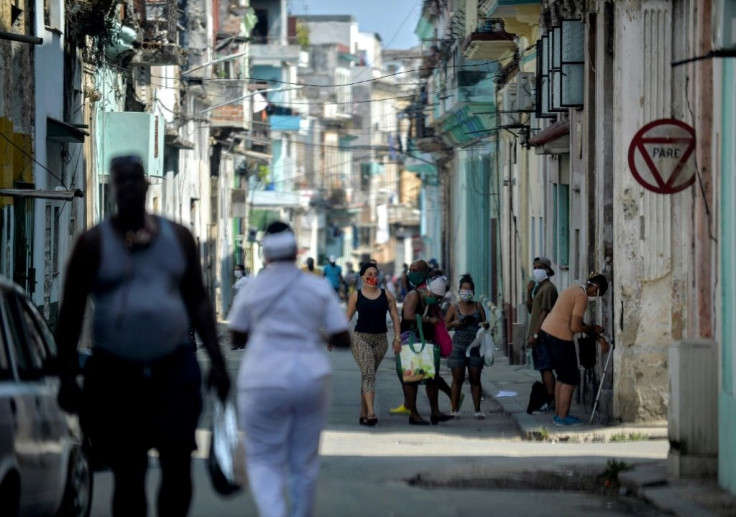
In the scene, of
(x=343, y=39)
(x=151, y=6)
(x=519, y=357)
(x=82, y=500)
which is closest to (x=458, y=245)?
(x=151, y=6)

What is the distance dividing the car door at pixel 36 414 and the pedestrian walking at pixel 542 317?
8.94m

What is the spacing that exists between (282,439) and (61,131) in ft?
50.2

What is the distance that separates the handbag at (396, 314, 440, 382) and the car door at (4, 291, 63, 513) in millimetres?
8165

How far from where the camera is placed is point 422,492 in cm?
1083

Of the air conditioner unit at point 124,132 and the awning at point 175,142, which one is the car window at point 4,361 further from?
the awning at point 175,142

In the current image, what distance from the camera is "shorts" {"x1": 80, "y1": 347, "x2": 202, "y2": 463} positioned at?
6.84 meters

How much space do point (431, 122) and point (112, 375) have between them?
34653 mm

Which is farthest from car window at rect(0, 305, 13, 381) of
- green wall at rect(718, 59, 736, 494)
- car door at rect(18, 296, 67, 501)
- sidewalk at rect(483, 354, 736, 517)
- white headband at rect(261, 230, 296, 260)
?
green wall at rect(718, 59, 736, 494)

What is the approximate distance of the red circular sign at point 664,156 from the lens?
10844 millimetres

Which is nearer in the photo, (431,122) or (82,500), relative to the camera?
(82,500)

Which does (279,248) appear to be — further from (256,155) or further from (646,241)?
(256,155)

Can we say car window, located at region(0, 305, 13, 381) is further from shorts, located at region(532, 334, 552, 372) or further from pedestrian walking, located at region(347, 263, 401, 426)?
shorts, located at region(532, 334, 552, 372)

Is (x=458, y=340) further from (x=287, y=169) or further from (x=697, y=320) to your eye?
(x=287, y=169)

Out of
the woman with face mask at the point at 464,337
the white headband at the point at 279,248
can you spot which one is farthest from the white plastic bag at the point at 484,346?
the white headband at the point at 279,248
